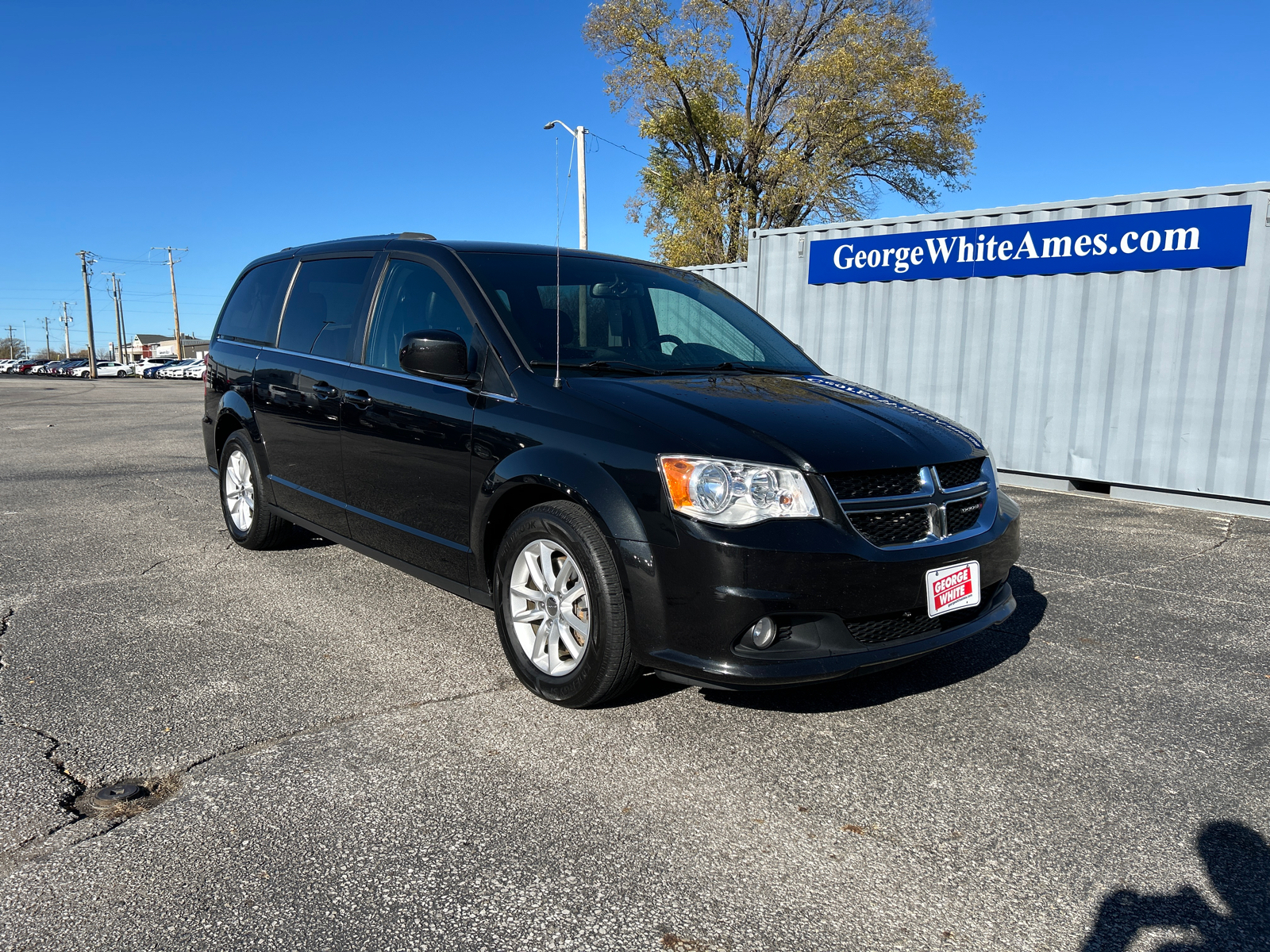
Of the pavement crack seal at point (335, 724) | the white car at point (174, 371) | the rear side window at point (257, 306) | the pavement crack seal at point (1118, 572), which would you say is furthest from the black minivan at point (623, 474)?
the white car at point (174, 371)

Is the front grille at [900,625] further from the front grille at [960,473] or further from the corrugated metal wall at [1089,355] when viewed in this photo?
the corrugated metal wall at [1089,355]

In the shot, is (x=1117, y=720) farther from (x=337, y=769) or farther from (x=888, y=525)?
(x=337, y=769)

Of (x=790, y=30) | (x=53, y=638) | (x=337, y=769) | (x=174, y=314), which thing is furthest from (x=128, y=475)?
(x=174, y=314)

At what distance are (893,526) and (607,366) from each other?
4.34ft

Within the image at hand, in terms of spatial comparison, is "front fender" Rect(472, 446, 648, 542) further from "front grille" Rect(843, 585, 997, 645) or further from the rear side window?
the rear side window

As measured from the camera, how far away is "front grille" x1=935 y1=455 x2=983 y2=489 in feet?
10.8

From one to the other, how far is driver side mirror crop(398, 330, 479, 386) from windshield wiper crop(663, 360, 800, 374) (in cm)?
83

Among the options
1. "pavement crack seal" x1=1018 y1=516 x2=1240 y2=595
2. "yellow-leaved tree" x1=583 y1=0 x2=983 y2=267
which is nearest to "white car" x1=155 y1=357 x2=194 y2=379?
"yellow-leaved tree" x1=583 y1=0 x2=983 y2=267

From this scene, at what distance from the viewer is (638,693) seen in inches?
139

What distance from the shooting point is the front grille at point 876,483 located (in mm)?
2979

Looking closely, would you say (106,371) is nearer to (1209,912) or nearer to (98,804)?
(98,804)

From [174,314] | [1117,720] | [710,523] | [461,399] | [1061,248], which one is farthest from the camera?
[174,314]

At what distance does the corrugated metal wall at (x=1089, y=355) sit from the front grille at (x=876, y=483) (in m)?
6.43

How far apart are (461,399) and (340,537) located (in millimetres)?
1359
